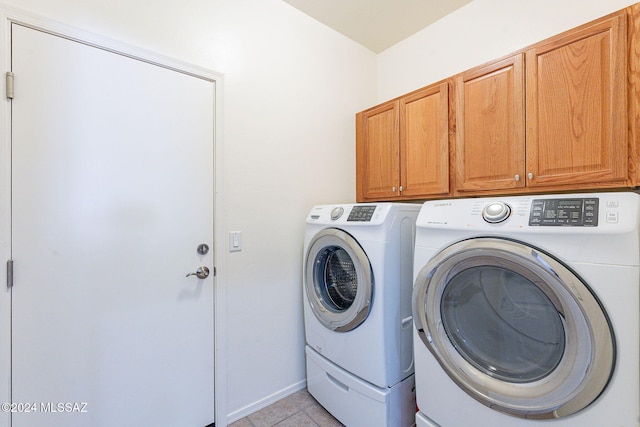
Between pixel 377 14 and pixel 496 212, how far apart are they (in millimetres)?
1690

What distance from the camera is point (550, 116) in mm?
1294

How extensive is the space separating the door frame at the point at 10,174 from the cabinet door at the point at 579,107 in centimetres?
161

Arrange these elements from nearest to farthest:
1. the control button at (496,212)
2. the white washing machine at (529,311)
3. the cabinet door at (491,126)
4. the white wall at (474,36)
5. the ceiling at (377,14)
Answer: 1. the white washing machine at (529,311)
2. the control button at (496,212)
3. the cabinet door at (491,126)
4. the white wall at (474,36)
5. the ceiling at (377,14)

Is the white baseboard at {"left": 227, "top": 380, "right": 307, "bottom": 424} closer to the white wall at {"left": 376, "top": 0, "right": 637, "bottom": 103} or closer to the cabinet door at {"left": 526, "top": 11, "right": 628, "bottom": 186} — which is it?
the cabinet door at {"left": 526, "top": 11, "right": 628, "bottom": 186}

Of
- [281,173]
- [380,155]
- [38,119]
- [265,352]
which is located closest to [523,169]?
[380,155]

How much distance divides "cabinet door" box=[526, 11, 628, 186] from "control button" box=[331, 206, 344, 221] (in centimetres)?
94

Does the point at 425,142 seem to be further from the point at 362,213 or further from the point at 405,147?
the point at 362,213

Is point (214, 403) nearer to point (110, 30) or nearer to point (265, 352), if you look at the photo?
point (265, 352)

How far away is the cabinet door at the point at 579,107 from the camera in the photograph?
1124 millimetres

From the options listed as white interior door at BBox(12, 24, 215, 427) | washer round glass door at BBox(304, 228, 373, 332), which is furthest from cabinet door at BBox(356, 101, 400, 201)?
white interior door at BBox(12, 24, 215, 427)

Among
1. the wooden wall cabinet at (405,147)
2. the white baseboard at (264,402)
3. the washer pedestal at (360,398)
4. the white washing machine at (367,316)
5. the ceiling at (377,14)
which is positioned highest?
the ceiling at (377,14)

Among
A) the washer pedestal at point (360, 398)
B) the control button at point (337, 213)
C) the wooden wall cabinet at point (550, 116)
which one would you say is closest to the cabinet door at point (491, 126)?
the wooden wall cabinet at point (550, 116)

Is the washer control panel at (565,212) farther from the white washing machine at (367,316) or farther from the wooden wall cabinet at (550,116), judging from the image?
the white washing machine at (367,316)

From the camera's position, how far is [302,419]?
5.54 ft
